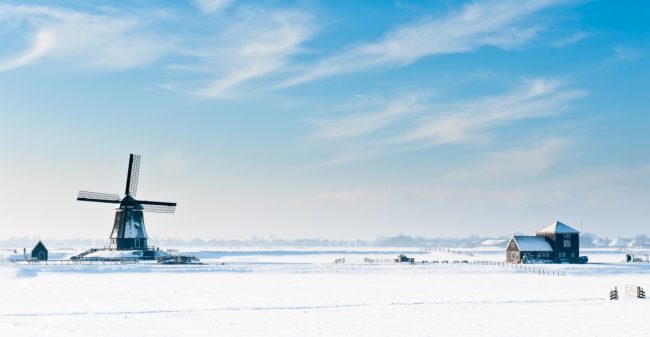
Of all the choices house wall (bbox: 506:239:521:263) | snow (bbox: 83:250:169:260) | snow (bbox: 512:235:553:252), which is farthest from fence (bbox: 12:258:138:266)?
snow (bbox: 512:235:553:252)

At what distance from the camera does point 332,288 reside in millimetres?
52406

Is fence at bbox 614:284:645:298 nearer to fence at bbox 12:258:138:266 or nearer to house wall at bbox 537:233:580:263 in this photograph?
house wall at bbox 537:233:580:263

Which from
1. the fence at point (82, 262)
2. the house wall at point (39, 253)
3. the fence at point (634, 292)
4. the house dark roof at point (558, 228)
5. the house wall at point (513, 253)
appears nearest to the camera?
the fence at point (634, 292)

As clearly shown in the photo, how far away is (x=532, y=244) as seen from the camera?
4003 inches

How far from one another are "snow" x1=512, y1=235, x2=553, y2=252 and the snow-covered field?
35208 mm

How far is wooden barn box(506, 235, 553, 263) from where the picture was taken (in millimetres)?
100500

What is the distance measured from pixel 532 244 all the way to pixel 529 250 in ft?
4.55

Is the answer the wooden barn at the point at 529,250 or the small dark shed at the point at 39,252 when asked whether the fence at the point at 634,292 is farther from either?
the small dark shed at the point at 39,252

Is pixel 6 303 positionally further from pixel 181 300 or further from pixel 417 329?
pixel 417 329

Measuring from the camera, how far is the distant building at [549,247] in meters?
101

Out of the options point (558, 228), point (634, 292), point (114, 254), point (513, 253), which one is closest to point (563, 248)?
point (558, 228)

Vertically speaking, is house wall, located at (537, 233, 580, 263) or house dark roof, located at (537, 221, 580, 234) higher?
house dark roof, located at (537, 221, 580, 234)

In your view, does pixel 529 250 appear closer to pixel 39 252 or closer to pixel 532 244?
pixel 532 244

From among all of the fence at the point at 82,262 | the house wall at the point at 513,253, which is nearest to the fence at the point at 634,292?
the house wall at the point at 513,253
